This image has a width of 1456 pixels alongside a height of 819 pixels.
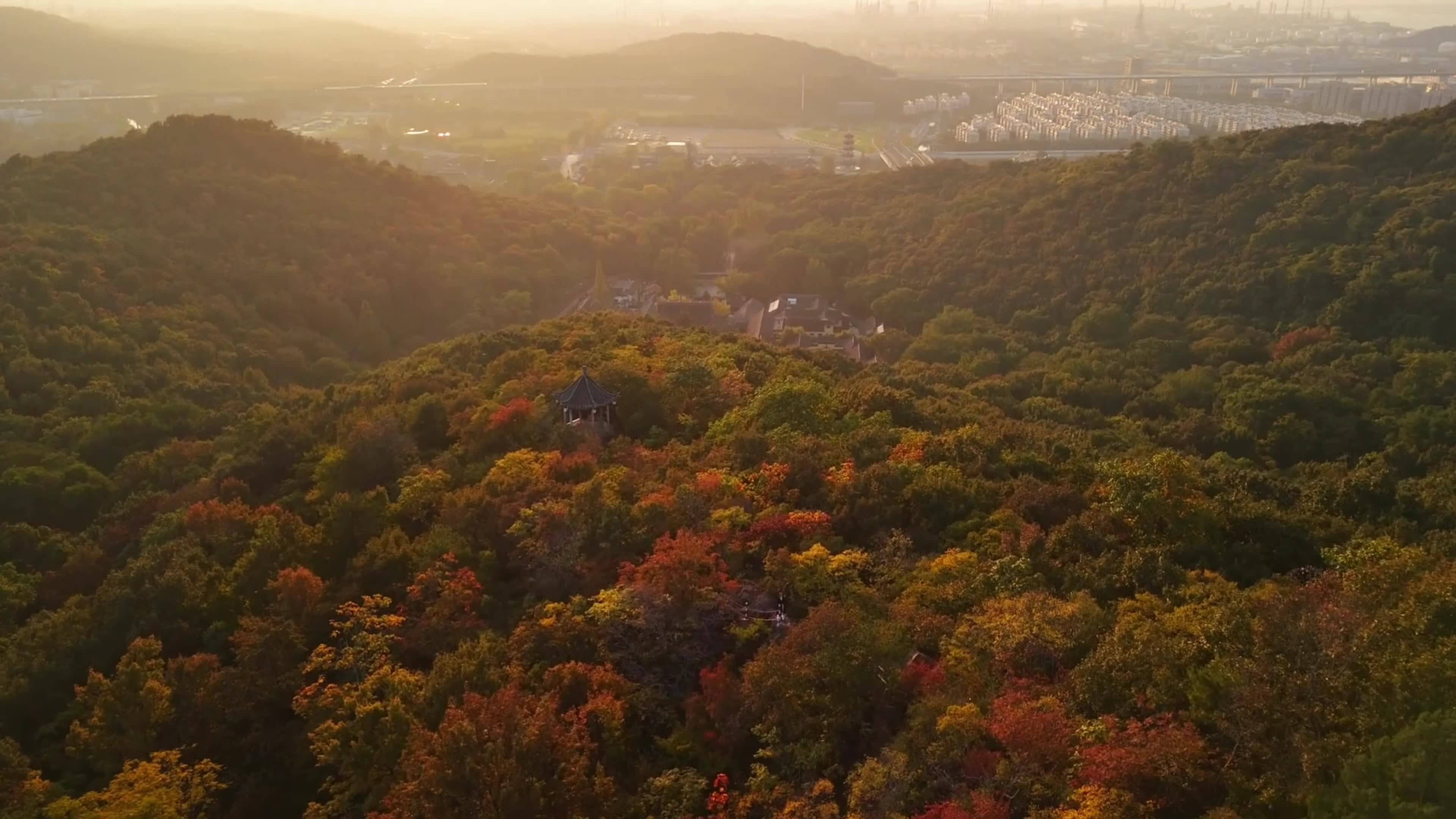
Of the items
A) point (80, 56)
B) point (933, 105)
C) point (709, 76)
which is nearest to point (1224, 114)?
point (933, 105)

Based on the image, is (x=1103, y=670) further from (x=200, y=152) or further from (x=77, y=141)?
(x=77, y=141)

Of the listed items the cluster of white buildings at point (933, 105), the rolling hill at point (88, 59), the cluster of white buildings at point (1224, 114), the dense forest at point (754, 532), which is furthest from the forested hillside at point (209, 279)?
the cluster of white buildings at point (1224, 114)

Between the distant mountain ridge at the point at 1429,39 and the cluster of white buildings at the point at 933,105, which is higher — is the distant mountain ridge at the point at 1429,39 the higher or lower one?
the higher one

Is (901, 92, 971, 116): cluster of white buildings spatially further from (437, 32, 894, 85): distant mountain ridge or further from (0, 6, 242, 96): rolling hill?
(0, 6, 242, 96): rolling hill

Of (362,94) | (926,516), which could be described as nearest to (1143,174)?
(926,516)

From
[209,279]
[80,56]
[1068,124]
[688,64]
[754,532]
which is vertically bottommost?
[754,532]

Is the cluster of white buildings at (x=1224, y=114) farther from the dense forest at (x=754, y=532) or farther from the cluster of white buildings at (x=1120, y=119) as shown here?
the dense forest at (x=754, y=532)

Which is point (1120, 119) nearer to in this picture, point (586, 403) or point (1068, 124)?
point (1068, 124)
